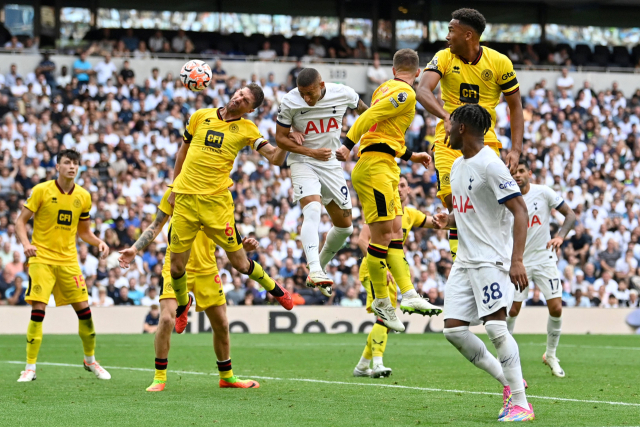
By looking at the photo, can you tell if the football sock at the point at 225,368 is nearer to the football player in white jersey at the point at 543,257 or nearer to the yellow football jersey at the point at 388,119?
the yellow football jersey at the point at 388,119

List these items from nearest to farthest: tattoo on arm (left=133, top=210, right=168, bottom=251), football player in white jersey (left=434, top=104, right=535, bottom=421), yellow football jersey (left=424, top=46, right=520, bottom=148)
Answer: football player in white jersey (left=434, top=104, right=535, bottom=421), yellow football jersey (left=424, top=46, right=520, bottom=148), tattoo on arm (left=133, top=210, right=168, bottom=251)

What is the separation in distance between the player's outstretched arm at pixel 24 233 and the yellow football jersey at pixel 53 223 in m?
0.10

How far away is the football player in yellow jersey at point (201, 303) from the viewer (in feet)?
33.1

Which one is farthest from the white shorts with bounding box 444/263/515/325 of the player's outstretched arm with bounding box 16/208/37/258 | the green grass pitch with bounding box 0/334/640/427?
the player's outstretched arm with bounding box 16/208/37/258

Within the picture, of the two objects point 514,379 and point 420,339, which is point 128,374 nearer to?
point 514,379

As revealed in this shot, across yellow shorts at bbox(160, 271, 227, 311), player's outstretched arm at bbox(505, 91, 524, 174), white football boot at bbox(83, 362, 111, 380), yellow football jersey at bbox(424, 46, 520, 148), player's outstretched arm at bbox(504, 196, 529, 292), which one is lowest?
white football boot at bbox(83, 362, 111, 380)

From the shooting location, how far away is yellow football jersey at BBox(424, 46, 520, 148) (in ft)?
31.3

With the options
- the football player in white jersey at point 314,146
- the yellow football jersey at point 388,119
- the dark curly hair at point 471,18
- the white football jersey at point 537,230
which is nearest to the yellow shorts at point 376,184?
the yellow football jersey at point 388,119

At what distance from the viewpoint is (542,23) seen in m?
35.8

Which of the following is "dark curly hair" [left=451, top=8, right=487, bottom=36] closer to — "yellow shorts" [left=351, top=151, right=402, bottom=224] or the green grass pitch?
"yellow shorts" [left=351, top=151, right=402, bottom=224]

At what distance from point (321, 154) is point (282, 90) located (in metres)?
19.0

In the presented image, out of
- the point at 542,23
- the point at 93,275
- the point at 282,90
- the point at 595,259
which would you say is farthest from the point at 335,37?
the point at 93,275

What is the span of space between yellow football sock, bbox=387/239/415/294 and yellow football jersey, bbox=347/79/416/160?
1.12 metres

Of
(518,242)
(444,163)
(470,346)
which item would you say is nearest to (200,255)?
(444,163)
